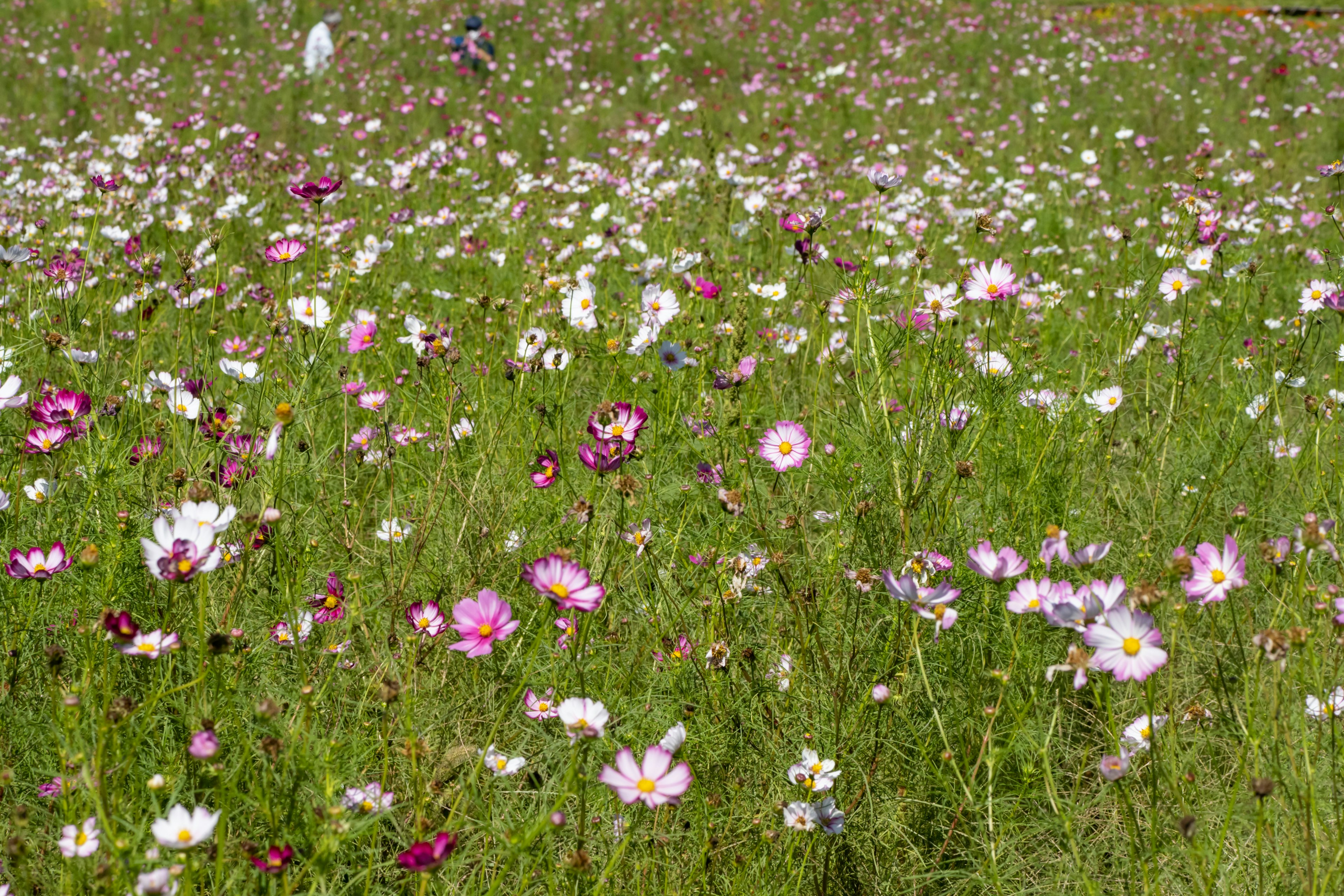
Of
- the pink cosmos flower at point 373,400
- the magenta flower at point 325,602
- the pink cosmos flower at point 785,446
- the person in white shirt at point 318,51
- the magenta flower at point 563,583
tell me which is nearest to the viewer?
the magenta flower at point 563,583

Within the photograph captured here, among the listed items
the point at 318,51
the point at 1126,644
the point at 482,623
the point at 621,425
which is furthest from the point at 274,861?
the point at 318,51

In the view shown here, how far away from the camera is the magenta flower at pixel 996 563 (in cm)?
113

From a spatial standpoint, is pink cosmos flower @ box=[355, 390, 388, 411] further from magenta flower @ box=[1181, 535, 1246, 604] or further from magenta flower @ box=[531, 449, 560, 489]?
magenta flower @ box=[1181, 535, 1246, 604]

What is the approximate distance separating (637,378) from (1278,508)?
138cm

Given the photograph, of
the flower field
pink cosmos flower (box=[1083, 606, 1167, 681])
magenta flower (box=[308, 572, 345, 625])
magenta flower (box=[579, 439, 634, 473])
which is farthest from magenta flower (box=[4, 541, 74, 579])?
pink cosmos flower (box=[1083, 606, 1167, 681])

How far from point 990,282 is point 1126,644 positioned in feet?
2.98

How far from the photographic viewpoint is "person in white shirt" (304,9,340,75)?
7.12m

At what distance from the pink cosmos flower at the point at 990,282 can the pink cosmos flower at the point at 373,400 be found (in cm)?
118

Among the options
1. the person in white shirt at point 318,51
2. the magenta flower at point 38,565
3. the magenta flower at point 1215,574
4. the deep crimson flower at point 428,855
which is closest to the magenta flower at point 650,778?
the deep crimson flower at point 428,855

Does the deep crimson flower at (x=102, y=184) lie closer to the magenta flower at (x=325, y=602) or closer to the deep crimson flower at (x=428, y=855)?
the magenta flower at (x=325, y=602)

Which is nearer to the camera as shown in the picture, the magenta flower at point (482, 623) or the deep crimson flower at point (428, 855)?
the deep crimson flower at point (428, 855)

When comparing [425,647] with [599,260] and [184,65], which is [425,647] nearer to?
[599,260]

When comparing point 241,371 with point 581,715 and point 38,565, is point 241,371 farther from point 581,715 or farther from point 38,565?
point 581,715

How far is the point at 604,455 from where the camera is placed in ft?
4.49
